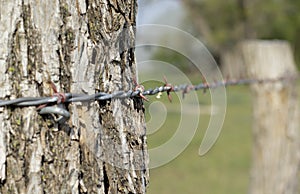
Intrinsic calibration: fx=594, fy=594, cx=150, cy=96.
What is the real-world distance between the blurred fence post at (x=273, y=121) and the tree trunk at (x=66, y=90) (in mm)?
2609

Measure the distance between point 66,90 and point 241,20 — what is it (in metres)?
27.1

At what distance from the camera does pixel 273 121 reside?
4.10 meters

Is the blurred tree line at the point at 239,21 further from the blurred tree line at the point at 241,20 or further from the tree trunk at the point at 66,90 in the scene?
the tree trunk at the point at 66,90

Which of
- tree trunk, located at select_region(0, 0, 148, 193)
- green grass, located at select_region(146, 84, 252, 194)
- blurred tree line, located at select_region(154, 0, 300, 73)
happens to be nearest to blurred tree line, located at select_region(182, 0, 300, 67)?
blurred tree line, located at select_region(154, 0, 300, 73)

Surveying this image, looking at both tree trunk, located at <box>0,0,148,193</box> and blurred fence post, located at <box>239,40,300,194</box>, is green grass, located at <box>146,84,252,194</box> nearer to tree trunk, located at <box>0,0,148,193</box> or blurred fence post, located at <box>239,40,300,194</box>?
blurred fence post, located at <box>239,40,300,194</box>

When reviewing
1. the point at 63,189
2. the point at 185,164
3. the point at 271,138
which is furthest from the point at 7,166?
the point at 185,164

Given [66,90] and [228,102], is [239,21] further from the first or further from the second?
[66,90]

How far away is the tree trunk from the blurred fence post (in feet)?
8.56

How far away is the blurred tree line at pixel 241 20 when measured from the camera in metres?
26.8

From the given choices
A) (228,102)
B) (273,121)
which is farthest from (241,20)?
(273,121)

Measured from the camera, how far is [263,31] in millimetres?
29641

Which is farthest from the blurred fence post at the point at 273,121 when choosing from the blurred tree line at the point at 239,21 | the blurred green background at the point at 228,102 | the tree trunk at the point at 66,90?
the blurred tree line at the point at 239,21

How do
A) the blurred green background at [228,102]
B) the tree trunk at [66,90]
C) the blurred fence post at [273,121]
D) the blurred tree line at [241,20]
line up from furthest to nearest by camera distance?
the blurred tree line at [241,20] → the blurred green background at [228,102] → the blurred fence post at [273,121] → the tree trunk at [66,90]

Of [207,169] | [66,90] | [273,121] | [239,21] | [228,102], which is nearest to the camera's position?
[66,90]
